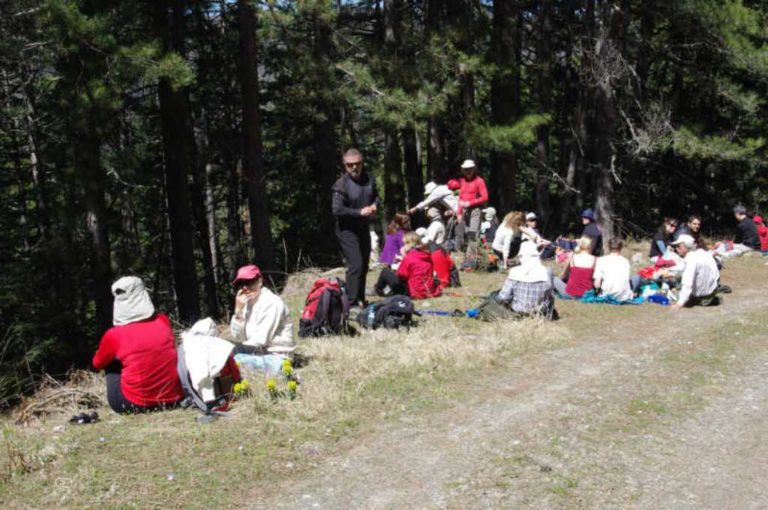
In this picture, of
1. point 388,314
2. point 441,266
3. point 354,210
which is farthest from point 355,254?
point 441,266

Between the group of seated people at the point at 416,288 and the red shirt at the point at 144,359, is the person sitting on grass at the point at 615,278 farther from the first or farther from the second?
the red shirt at the point at 144,359

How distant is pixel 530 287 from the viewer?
887 centimetres

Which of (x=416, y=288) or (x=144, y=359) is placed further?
(x=416, y=288)

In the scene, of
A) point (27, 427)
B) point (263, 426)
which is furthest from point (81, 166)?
point (263, 426)

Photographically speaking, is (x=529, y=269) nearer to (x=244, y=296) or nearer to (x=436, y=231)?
(x=244, y=296)

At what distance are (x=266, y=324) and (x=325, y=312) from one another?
51.8 inches

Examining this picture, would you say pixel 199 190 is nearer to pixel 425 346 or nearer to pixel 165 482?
pixel 425 346

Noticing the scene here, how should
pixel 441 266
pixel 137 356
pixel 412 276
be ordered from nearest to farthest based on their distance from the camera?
pixel 137 356 < pixel 412 276 < pixel 441 266

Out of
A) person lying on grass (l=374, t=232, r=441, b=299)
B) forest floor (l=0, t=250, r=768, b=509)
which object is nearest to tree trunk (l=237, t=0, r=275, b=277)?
person lying on grass (l=374, t=232, r=441, b=299)

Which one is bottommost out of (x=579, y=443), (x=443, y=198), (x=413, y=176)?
(x=579, y=443)

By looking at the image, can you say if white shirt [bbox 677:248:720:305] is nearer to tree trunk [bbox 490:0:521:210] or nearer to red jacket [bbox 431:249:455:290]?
red jacket [bbox 431:249:455:290]

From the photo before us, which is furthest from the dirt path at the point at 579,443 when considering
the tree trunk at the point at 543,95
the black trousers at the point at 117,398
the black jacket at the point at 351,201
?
the tree trunk at the point at 543,95

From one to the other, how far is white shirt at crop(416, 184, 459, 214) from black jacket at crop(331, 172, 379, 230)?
168 inches

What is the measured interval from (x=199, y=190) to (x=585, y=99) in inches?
440
